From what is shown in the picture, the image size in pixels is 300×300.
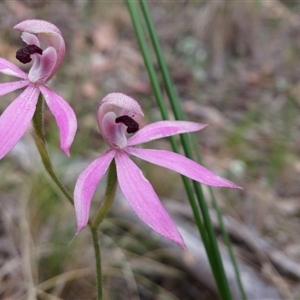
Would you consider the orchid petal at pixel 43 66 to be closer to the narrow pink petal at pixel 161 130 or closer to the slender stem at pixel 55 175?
the slender stem at pixel 55 175

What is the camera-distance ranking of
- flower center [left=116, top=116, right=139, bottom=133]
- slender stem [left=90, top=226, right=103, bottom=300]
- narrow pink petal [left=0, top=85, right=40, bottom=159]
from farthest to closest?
flower center [left=116, top=116, right=139, bottom=133]
slender stem [left=90, top=226, right=103, bottom=300]
narrow pink petal [left=0, top=85, right=40, bottom=159]

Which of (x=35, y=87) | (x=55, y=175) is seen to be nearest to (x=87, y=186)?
(x=55, y=175)

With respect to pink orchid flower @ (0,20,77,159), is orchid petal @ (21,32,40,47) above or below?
above

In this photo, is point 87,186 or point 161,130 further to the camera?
point 161,130

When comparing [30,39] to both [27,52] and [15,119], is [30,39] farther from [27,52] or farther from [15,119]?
[15,119]

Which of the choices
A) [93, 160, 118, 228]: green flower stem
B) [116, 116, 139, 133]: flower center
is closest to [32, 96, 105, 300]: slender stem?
[93, 160, 118, 228]: green flower stem

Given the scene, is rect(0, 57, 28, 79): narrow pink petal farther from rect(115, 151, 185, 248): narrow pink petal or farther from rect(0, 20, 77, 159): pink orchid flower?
rect(115, 151, 185, 248): narrow pink petal

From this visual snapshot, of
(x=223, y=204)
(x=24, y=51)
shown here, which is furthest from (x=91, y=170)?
(x=223, y=204)

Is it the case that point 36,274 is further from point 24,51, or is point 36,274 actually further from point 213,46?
point 213,46
